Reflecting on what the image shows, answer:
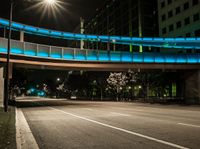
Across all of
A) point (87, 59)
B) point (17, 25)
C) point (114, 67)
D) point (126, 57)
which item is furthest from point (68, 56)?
point (17, 25)

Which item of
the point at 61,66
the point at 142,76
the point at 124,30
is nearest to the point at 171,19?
the point at 142,76

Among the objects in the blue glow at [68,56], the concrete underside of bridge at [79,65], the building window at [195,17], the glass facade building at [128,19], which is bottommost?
the concrete underside of bridge at [79,65]

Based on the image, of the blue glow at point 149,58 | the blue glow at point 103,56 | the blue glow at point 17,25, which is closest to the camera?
the blue glow at point 17,25

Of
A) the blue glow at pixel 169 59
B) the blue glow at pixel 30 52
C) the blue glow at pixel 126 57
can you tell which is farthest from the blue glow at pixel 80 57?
the blue glow at pixel 169 59

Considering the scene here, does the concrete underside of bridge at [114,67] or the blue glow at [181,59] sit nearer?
the concrete underside of bridge at [114,67]

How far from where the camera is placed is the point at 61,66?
35875 millimetres

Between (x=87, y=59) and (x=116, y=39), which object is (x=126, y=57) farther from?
(x=116, y=39)

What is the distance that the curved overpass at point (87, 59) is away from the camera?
30625mm

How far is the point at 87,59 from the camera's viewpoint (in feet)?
116

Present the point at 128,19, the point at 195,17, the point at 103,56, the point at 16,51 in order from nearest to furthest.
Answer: the point at 16,51 → the point at 103,56 → the point at 195,17 → the point at 128,19

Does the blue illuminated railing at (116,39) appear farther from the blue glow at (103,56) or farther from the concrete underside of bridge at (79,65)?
the concrete underside of bridge at (79,65)

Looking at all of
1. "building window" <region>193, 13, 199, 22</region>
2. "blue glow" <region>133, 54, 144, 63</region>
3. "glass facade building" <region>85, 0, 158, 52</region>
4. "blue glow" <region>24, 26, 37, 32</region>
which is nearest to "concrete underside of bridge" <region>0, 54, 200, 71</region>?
"blue glow" <region>133, 54, 144, 63</region>

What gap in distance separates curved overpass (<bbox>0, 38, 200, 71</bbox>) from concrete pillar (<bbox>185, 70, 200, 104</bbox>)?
1.75 metres

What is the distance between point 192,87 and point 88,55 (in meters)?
17.9
